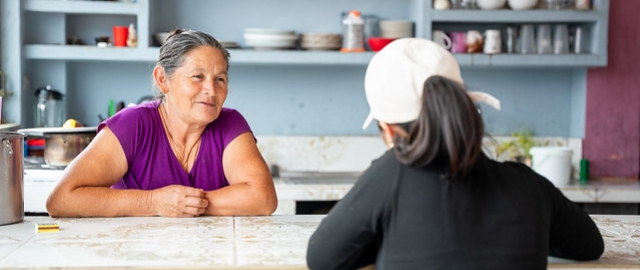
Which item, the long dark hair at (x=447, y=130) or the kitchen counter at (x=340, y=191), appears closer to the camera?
the long dark hair at (x=447, y=130)

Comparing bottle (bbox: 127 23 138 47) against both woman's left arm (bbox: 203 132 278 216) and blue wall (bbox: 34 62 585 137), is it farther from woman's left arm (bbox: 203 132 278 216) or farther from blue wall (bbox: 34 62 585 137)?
woman's left arm (bbox: 203 132 278 216)

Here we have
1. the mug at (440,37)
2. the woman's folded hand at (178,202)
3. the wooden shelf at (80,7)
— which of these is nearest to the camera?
the woman's folded hand at (178,202)

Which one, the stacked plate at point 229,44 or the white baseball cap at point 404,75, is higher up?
the stacked plate at point 229,44

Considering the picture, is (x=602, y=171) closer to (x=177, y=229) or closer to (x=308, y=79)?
(x=308, y=79)

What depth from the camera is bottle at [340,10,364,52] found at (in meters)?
4.51

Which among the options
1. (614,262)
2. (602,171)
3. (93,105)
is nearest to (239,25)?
(93,105)

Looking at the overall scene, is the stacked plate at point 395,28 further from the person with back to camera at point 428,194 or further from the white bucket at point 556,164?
the person with back to camera at point 428,194

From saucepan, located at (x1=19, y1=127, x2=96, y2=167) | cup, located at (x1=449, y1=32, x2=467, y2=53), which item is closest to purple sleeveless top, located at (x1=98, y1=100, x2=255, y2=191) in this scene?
saucepan, located at (x1=19, y1=127, x2=96, y2=167)

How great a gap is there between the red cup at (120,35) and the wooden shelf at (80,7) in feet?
0.29

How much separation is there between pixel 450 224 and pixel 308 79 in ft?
11.0

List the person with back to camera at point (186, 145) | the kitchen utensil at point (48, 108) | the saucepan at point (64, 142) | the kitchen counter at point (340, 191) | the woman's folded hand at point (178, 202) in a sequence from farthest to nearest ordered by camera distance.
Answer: the kitchen utensil at point (48, 108), the kitchen counter at point (340, 191), the saucepan at point (64, 142), the person with back to camera at point (186, 145), the woman's folded hand at point (178, 202)

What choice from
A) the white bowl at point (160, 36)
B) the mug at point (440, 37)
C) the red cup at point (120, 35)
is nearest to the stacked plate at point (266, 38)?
the white bowl at point (160, 36)

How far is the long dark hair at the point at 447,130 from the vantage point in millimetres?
1466

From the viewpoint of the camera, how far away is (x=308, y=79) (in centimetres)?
482
